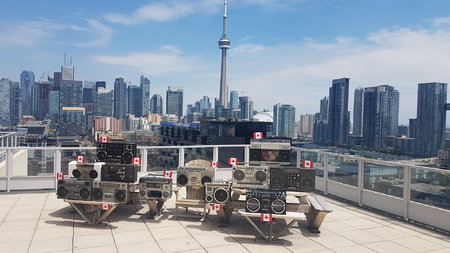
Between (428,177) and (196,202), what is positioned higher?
(428,177)

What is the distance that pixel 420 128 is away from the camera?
80.6 meters

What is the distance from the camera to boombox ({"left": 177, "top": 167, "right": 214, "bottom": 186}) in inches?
280

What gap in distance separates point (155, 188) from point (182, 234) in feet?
4.19

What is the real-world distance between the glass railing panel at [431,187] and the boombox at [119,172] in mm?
5956

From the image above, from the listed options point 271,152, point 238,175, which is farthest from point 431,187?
point 238,175

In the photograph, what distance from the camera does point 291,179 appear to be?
21.5 ft

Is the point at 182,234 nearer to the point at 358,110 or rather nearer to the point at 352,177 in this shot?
the point at 352,177

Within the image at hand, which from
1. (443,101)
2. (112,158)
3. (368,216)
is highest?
(443,101)

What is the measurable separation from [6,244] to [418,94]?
100699mm

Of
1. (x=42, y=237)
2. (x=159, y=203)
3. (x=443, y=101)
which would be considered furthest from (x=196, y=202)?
(x=443, y=101)

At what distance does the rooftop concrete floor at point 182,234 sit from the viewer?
217 inches

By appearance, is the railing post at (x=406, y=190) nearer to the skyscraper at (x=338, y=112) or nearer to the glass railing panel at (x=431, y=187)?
the glass railing panel at (x=431, y=187)

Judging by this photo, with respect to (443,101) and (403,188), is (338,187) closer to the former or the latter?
(403,188)

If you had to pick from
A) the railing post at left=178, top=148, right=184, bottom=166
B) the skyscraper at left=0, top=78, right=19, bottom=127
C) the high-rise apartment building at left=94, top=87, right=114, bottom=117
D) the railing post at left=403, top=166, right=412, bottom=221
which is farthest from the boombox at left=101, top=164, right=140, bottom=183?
the high-rise apartment building at left=94, top=87, right=114, bottom=117
